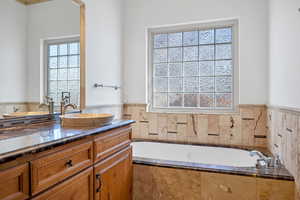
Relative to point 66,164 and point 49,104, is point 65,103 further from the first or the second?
point 66,164

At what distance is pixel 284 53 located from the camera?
73.0 inches

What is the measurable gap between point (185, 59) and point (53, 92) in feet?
5.93

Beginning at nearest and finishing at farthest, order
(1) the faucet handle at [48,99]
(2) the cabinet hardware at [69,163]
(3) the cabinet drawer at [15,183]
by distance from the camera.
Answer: (3) the cabinet drawer at [15,183] < (2) the cabinet hardware at [69,163] < (1) the faucet handle at [48,99]

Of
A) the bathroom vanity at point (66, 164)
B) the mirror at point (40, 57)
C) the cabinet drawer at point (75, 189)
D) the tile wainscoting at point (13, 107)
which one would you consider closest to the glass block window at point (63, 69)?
the mirror at point (40, 57)

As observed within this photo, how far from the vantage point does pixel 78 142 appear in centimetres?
121

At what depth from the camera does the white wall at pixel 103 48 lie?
236 cm

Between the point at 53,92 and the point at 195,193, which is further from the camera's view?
the point at 53,92

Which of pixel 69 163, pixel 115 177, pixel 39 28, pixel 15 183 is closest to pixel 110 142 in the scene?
pixel 115 177

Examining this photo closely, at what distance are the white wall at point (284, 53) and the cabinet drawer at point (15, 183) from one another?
173 cm

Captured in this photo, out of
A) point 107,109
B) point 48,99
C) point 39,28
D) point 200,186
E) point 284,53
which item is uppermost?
point 39,28

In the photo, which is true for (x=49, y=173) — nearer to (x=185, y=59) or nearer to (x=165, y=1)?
(x=185, y=59)

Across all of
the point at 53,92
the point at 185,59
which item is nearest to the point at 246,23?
the point at 185,59

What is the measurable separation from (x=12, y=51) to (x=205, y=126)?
223 centimetres

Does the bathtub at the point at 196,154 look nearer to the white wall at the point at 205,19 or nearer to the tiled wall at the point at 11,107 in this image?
the white wall at the point at 205,19
